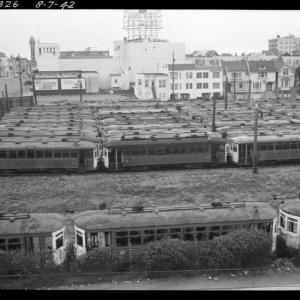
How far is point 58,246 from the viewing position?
1262cm

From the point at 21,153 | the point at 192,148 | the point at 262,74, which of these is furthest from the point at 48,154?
the point at 262,74

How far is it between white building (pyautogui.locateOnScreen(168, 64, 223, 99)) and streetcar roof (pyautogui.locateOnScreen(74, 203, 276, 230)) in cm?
5349

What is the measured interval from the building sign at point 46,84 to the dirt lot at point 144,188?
47744mm

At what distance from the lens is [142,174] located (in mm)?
25781

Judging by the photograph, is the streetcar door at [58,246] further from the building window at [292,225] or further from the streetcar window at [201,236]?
the building window at [292,225]

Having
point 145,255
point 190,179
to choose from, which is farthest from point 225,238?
point 190,179

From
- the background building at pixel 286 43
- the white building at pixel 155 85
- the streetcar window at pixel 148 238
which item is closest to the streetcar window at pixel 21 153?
the streetcar window at pixel 148 238

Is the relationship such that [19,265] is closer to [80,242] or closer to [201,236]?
[80,242]

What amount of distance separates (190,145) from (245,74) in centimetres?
4803

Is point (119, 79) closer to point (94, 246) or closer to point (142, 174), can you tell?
point (142, 174)

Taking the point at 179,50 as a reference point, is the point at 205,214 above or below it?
below

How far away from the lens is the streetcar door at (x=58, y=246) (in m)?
12.2

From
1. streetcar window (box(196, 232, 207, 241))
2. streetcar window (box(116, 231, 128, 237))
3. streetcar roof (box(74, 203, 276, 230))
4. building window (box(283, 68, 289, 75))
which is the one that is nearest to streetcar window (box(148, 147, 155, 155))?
streetcar roof (box(74, 203, 276, 230))
